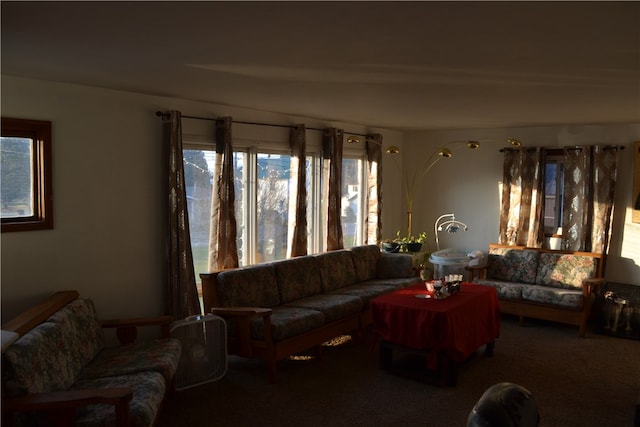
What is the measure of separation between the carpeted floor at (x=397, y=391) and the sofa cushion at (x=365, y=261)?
43.8 inches

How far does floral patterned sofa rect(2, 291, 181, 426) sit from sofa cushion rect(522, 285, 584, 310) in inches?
154

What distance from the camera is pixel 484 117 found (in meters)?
5.87

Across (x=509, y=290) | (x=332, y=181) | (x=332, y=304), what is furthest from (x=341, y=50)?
(x=509, y=290)

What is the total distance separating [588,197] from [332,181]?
3.06m

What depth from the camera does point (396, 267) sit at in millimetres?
6281

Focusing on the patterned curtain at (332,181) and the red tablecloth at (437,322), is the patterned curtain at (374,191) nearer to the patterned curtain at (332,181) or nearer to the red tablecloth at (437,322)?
the patterned curtain at (332,181)

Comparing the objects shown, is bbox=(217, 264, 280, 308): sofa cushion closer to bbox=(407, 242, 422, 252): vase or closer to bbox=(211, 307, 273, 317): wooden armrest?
bbox=(211, 307, 273, 317): wooden armrest

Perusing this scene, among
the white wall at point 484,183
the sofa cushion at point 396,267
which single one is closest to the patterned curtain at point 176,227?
the sofa cushion at point 396,267

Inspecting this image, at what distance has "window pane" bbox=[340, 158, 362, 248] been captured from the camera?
6.94 metres

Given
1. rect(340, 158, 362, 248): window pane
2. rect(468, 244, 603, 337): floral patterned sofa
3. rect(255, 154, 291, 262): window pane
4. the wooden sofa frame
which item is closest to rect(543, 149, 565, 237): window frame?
rect(468, 244, 603, 337): floral patterned sofa

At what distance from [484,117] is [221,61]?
3645 mm

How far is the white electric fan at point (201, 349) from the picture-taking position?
411 cm

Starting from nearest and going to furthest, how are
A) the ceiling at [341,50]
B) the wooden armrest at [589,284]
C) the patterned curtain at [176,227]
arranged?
the ceiling at [341,50] → the patterned curtain at [176,227] → the wooden armrest at [589,284]

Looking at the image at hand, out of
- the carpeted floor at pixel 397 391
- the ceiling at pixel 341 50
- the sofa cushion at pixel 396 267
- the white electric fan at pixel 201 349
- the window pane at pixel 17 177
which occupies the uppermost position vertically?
the ceiling at pixel 341 50
